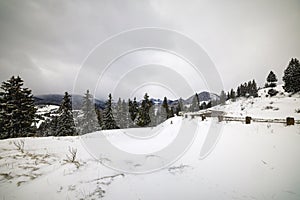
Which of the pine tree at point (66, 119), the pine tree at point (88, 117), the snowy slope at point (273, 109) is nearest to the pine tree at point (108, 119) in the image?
the pine tree at point (88, 117)

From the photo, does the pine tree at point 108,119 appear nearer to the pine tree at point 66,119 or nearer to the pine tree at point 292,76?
the pine tree at point 66,119

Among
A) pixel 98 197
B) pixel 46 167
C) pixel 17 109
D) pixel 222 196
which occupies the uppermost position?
pixel 17 109

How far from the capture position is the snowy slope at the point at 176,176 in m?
4.55

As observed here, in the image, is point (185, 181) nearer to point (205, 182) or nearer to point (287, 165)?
point (205, 182)

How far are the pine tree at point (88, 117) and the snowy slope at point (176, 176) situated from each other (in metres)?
22.4

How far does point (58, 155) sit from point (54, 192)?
336cm

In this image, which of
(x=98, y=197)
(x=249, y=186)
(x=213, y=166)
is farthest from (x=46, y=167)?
(x=249, y=186)

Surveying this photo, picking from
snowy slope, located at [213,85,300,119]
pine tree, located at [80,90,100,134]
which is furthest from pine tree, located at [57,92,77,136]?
snowy slope, located at [213,85,300,119]

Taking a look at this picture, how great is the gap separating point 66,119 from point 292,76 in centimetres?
5387

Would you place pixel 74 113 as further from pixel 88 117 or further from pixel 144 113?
pixel 144 113

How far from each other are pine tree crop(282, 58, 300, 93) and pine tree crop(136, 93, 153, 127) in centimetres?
3716

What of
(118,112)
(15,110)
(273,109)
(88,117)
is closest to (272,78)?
(273,109)

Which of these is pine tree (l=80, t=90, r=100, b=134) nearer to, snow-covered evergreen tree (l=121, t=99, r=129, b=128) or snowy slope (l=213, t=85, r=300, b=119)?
snow-covered evergreen tree (l=121, t=99, r=129, b=128)

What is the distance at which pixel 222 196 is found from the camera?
15.1ft
